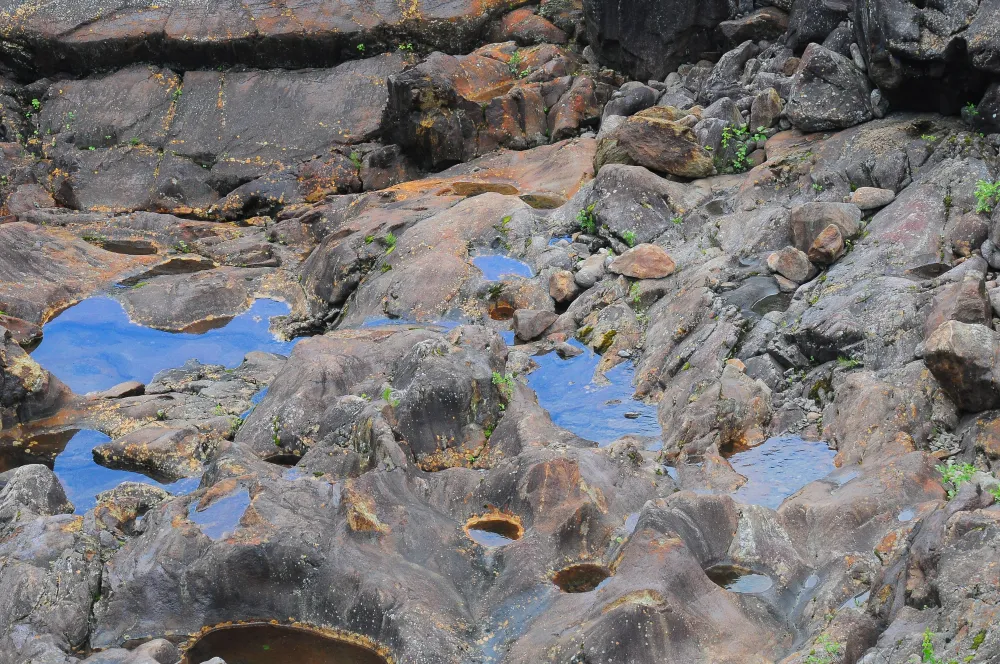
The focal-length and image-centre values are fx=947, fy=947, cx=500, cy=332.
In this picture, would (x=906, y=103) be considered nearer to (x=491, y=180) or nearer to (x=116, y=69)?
(x=491, y=180)

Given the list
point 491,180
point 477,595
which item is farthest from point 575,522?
point 491,180

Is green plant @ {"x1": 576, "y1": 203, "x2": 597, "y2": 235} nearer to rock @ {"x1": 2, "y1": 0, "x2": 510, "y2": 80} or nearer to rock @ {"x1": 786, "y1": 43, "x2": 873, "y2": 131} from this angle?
rock @ {"x1": 786, "y1": 43, "x2": 873, "y2": 131}

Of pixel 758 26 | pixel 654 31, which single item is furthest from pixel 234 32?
pixel 758 26

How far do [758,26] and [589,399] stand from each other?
29.4 ft

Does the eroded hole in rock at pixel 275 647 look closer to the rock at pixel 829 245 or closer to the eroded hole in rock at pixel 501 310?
the rock at pixel 829 245

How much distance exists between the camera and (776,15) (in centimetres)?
1580

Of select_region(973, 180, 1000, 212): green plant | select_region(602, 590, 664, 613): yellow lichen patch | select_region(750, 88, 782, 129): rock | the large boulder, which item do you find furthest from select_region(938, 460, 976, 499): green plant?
select_region(750, 88, 782, 129): rock

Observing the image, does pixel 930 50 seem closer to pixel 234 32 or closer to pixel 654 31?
pixel 654 31

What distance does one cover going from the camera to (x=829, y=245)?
32.2 ft

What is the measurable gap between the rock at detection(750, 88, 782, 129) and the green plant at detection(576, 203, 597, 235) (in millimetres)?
2632

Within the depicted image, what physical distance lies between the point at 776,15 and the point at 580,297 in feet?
23.6

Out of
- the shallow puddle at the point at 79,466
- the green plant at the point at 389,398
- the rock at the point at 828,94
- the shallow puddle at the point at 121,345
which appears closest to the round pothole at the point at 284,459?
the shallow puddle at the point at 79,466

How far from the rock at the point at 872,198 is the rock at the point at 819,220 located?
0.55ft

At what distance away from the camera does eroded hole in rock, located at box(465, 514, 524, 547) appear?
7117mm
